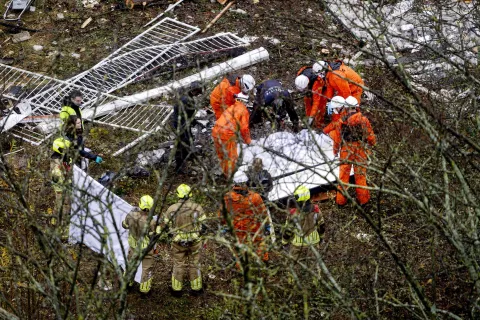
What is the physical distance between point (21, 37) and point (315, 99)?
5.66 metres

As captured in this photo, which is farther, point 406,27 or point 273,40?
point 273,40

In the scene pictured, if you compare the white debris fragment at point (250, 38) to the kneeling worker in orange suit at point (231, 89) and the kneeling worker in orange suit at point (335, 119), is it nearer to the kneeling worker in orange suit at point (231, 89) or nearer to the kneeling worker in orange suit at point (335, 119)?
the kneeling worker in orange suit at point (231, 89)

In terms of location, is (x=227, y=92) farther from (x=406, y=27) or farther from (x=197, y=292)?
(x=406, y=27)

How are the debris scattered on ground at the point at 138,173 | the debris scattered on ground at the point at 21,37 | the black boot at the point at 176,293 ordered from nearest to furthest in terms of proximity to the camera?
the black boot at the point at 176,293 → the debris scattered on ground at the point at 138,173 → the debris scattered on ground at the point at 21,37

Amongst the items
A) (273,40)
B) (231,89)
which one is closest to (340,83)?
(231,89)

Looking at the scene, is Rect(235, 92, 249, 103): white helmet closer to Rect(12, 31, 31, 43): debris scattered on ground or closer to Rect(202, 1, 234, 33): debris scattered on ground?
Rect(202, 1, 234, 33): debris scattered on ground

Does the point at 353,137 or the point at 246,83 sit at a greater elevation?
the point at 246,83

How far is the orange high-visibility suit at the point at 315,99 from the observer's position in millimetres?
10273

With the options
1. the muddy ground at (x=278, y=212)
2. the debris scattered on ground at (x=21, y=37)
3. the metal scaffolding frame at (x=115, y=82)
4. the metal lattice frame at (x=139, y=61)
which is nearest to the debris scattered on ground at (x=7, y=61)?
the muddy ground at (x=278, y=212)

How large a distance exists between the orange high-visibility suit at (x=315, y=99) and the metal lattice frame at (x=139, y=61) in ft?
7.10

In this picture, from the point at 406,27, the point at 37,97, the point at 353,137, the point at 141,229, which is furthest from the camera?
the point at 406,27

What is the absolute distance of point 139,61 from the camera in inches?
468

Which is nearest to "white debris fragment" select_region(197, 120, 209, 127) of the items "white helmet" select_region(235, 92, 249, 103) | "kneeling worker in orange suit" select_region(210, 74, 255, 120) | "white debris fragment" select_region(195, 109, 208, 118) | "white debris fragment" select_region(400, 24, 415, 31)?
"white debris fragment" select_region(195, 109, 208, 118)

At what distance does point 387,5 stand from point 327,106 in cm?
350
